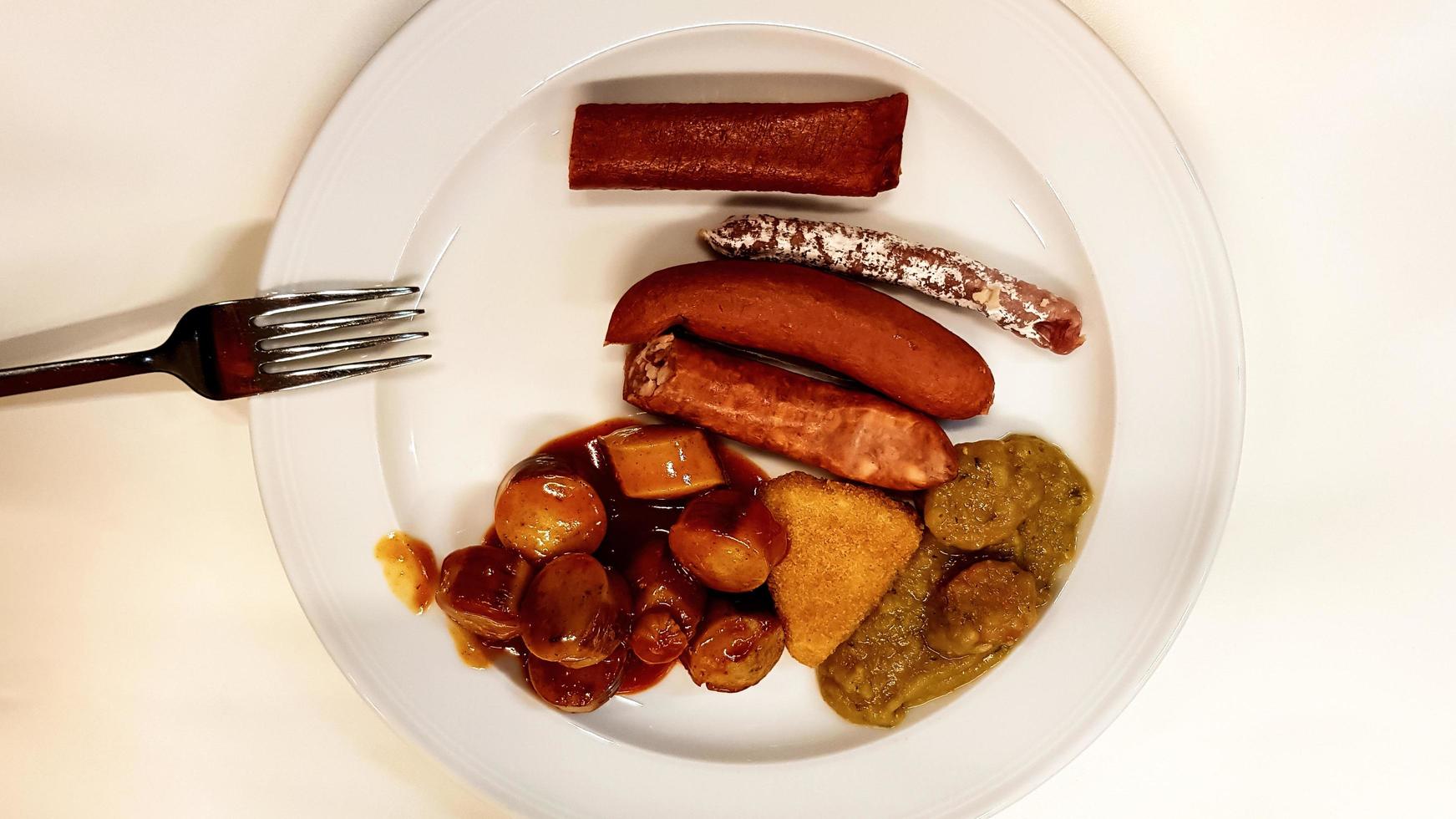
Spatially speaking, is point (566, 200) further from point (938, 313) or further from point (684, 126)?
point (938, 313)

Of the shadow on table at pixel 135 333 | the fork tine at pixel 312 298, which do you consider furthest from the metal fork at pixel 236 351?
the shadow on table at pixel 135 333

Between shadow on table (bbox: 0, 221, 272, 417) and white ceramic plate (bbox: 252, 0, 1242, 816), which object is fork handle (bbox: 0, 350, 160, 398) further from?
white ceramic plate (bbox: 252, 0, 1242, 816)

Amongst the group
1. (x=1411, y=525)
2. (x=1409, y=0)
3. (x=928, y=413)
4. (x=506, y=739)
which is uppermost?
(x=1409, y=0)

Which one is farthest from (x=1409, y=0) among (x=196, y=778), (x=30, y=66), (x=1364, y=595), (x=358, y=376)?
(x=196, y=778)

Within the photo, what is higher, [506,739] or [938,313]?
[938,313]

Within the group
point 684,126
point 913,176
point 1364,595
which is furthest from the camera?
point 1364,595

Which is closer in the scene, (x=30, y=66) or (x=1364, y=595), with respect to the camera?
(x=30, y=66)

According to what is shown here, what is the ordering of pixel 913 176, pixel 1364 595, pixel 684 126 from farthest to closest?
1. pixel 1364 595
2. pixel 913 176
3. pixel 684 126

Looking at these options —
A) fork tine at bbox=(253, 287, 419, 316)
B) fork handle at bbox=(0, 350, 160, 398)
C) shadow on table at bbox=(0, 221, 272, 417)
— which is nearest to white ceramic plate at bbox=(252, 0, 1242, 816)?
fork tine at bbox=(253, 287, 419, 316)

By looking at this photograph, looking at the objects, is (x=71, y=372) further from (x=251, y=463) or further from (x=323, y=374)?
(x=323, y=374)
